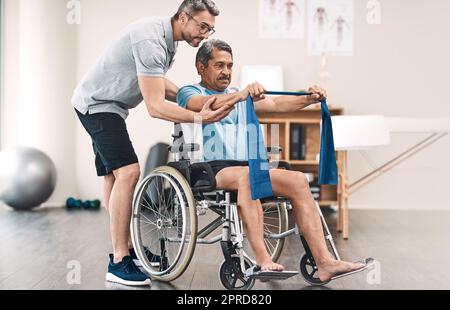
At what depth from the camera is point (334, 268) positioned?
2604mm

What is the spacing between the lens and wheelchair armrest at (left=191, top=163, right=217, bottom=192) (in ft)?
8.64

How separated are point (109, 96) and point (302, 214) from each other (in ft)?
2.99

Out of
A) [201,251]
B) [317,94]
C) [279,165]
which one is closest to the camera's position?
[317,94]

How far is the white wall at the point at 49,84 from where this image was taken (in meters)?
6.04

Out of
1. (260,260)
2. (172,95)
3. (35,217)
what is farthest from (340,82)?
(260,260)

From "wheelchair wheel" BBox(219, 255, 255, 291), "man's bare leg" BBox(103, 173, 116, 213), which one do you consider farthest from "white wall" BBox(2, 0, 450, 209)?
"wheelchair wheel" BBox(219, 255, 255, 291)

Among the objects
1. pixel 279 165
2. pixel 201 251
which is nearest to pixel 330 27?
pixel 201 251

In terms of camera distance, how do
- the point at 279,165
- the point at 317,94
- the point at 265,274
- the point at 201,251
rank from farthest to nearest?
the point at 201,251 → the point at 279,165 → the point at 317,94 → the point at 265,274

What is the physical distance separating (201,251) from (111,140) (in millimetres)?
1182

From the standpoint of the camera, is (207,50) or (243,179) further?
(207,50)

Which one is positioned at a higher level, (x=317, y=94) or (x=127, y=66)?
(x=127, y=66)

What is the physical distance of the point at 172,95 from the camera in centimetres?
300

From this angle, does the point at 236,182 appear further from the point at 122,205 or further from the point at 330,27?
the point at 330,27
